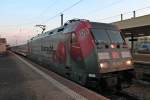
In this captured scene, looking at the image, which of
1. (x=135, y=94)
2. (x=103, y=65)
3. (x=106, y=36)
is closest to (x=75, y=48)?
(x=106, y=36)

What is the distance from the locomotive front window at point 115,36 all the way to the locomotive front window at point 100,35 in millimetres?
282

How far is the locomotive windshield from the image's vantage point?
12929 mm

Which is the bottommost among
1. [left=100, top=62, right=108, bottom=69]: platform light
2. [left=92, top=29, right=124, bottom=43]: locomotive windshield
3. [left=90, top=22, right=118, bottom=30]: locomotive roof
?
[left=100, top=62, right=108, bottom=69]: platform light

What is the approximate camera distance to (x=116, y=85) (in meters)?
12.6

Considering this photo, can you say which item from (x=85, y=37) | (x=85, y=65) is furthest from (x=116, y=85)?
(x=85, y=37)

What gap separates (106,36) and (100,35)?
0.31 meters

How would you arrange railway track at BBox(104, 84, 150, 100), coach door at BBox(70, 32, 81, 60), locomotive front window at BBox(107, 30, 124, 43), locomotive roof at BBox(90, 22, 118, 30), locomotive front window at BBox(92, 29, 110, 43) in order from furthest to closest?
1. locomotive front window at BBox(107, 30, 124, 43)
2. locomotive roof at BBox(90, 22, 118, 30)
3. coach door at BBox(70, 32, 81, 60)
4. locomotive front window at BBox(92, 29, 110, 43)
5. railway track at BBox(104, 84, 150, 100)

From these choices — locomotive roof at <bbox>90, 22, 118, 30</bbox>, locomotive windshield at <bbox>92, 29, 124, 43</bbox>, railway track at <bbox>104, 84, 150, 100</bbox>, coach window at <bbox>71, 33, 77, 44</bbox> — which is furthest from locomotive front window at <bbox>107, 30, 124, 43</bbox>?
railway track at <bbox>104, 84, 150, 100</bbox>

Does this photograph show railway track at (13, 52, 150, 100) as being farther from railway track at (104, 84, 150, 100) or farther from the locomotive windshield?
the locomotive windshield

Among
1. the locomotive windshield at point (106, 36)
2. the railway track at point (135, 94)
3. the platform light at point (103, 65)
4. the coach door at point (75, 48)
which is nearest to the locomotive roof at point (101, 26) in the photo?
the locomotive windshield at point (106, 36)

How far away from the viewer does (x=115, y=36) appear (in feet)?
45.0

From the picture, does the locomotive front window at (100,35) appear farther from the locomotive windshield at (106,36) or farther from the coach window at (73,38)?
the coach window at (73,38)

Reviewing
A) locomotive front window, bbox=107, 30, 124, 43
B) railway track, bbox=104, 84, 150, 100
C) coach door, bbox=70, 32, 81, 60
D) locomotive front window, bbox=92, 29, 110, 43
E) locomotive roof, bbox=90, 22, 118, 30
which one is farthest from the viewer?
locomotive front window, bbox=107, 30, 124, 43

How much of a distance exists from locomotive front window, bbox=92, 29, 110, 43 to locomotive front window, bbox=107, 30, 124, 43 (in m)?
0.28
